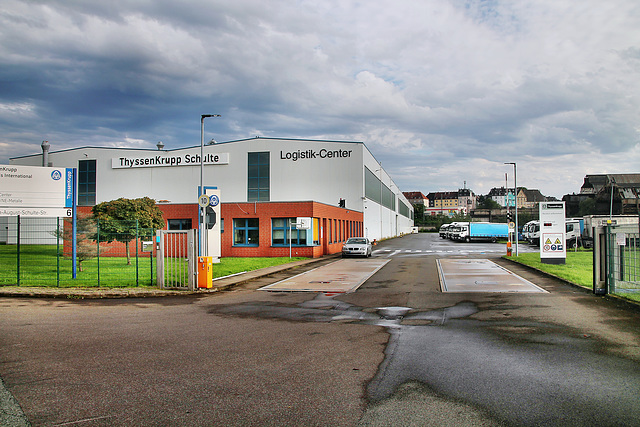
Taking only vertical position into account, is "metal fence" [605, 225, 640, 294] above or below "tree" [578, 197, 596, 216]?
below

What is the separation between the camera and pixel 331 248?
1599 inches

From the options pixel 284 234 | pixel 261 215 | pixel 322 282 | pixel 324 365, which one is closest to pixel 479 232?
pixel 284 234

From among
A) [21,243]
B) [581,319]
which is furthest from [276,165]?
[581,319]

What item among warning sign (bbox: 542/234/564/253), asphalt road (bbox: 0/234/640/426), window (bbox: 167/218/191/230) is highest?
window (bbox: 167/218/191/230)

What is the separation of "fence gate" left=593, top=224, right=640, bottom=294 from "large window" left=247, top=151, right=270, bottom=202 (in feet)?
144

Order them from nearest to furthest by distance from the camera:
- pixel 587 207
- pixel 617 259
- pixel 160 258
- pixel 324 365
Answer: pixel 324 365 < pixel 617 259 < pixel 160 258 < pixel 587 207

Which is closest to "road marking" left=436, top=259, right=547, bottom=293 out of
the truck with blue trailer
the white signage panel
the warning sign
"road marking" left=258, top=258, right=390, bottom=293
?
"road marking" left=258, top=258, right=390, bottom=293

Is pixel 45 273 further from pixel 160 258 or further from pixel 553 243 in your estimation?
pixel 553 243

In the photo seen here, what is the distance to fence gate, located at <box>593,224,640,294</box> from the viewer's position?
11797 mm

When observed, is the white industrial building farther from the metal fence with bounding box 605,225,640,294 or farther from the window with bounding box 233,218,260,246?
the metal fence with bounding box 605,225,640,294

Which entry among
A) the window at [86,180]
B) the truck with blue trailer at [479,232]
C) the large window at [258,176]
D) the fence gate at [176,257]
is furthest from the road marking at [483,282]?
the window at [86,180]

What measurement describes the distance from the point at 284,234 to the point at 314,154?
809 inches

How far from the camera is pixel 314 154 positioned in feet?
179

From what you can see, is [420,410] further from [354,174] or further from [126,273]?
[354,174]
